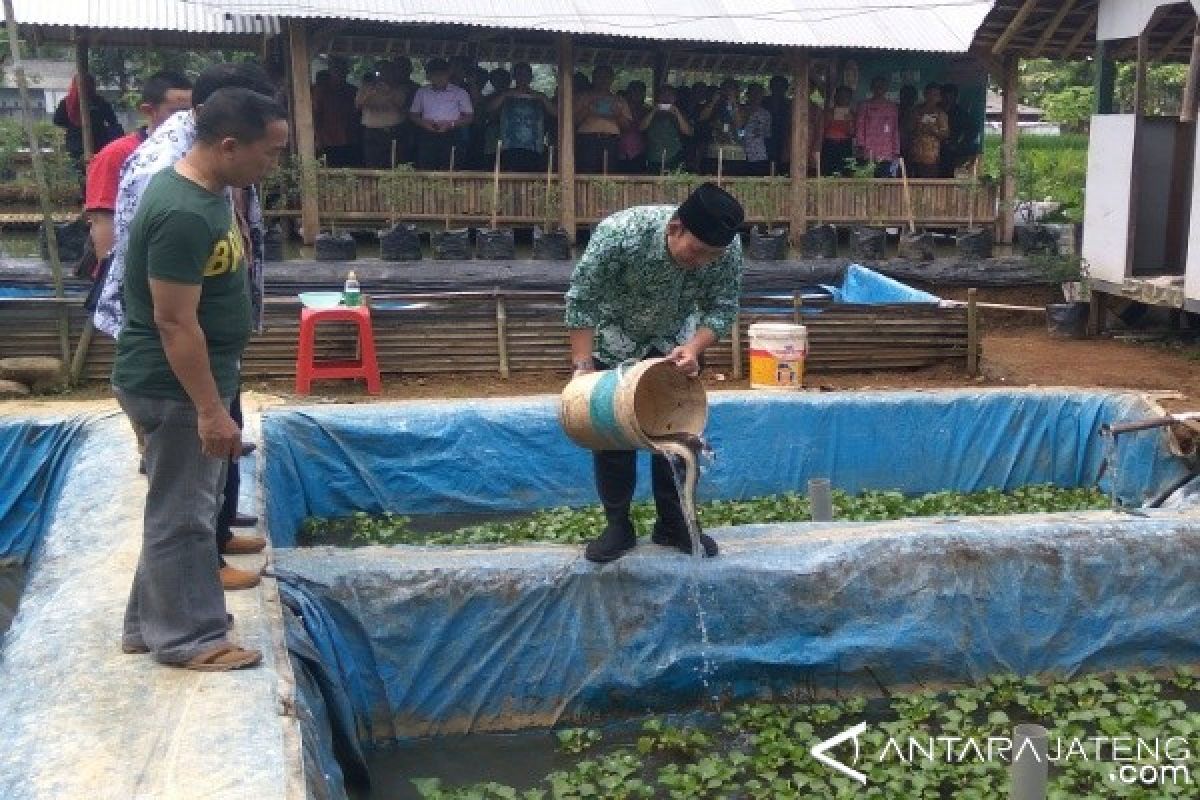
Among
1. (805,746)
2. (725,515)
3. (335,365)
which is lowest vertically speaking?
(805,746)

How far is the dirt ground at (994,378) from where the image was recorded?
8.86m

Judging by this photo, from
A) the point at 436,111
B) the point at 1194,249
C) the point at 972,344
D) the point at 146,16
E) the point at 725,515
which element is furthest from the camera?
the point at 436,111

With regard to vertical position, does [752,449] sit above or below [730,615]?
above

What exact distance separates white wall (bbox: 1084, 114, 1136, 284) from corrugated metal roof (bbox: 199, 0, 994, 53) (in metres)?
2.65

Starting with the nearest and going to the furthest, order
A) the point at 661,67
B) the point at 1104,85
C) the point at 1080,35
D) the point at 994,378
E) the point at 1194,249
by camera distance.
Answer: the point at 1194,249, the point at 994,378, the point at 1104,85, the point at 1080,35, the point at 661,67

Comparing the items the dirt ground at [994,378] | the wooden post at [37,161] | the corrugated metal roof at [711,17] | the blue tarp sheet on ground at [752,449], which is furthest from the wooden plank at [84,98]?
the blue tarp sheet on ground at [752,449]

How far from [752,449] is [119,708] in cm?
466

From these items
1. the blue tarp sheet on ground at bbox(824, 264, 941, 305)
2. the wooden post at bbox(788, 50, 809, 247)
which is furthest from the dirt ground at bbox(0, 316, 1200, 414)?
the wooden post at bbox(788, 50, 809, 247)

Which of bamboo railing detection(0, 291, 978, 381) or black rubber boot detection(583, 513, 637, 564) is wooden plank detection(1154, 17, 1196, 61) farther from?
black rubber boot detection(583, 513, 637, 564)

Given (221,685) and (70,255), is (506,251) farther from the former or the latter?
(221,685)

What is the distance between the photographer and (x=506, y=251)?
12.5m

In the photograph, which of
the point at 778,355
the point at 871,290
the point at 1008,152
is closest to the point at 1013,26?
the point at 871,290

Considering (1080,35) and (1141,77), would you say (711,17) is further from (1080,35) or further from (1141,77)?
(1141,77)

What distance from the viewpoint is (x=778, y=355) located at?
832 centimetres
